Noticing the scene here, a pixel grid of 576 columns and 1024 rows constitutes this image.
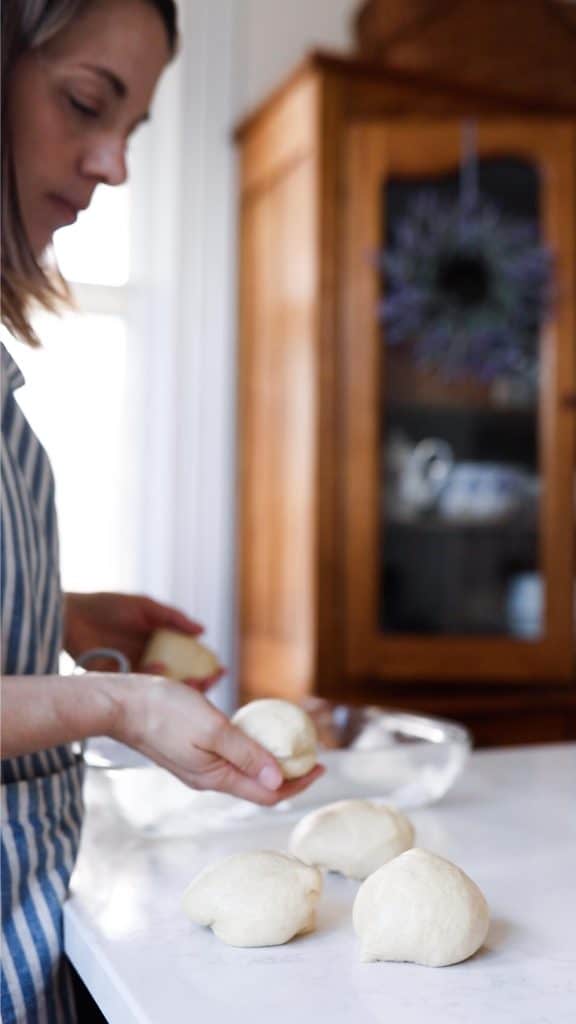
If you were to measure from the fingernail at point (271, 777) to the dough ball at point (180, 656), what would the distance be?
11.3 inches

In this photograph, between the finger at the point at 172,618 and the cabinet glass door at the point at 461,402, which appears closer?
the finger at the point at 172,618

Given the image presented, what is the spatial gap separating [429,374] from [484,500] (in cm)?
28

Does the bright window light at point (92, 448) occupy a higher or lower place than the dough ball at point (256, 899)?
higher

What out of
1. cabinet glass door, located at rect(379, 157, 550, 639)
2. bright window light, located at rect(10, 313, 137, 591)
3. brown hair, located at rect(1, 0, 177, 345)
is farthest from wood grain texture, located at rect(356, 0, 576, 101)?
brown hair, located at rect(1, 0, 177, 345)

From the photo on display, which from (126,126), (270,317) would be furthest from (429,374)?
(126,126)

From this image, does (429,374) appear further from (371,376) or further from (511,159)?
(511,159)

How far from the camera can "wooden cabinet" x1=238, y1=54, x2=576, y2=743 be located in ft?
6.60

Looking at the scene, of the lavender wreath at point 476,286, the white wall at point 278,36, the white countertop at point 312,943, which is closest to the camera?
the white countertop at point 312,943

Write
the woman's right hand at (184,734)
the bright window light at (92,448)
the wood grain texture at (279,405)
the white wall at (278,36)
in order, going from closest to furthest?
the woman's right hand at (184,734) → the wood grain texture at (279,405) → the bright window light at (92,448) → the white wall at (278,36)

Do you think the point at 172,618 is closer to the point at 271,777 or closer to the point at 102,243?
the point at 271,777

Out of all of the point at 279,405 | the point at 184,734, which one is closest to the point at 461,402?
the point at 279,405

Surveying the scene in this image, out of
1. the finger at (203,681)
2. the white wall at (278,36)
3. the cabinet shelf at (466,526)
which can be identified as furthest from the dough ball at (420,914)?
the white wall at (278,36)

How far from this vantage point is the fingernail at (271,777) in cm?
66

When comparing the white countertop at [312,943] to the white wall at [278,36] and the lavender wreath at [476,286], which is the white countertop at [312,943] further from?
the white wall at [278,36]
